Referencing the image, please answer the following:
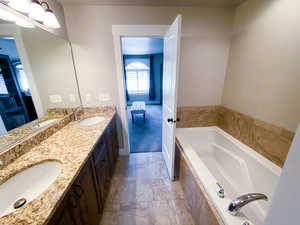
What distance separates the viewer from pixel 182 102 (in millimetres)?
2203

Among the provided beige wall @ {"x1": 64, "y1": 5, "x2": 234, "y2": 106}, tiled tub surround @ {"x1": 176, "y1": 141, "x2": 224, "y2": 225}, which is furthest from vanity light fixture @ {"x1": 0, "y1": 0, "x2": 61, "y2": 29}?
tiled tub surround @ {"x1": 176, "y1": 141, "x2": 224, "y2": 225}

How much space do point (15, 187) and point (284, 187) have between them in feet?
4.75

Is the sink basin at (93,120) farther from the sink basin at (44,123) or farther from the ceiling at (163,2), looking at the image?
the ceiling at (163,2)

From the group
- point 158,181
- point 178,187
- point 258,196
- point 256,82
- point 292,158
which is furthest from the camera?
point 158,181

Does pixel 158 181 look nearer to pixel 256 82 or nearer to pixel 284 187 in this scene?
pixel 284 187

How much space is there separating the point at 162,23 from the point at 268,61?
4.81 feet

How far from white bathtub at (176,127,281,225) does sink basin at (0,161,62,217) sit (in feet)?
4.30

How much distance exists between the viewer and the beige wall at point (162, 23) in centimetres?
181

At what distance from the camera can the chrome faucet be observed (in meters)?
0.81

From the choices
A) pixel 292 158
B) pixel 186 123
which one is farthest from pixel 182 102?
pixel 292 158

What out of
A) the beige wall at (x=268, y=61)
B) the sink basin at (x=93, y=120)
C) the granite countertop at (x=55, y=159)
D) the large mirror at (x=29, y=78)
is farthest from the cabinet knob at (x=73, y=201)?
the beige wall at (x=268, y=61)

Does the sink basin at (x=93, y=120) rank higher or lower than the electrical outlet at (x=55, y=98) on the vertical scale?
lower

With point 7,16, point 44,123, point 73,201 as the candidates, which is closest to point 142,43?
point 7,16

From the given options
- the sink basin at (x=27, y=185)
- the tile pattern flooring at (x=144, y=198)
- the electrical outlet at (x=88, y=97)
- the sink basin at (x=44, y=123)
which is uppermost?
the electrical outlet at (x=88, y=97)
